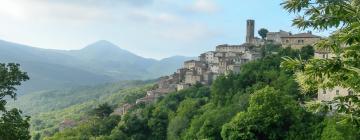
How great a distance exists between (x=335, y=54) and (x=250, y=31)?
11260cm

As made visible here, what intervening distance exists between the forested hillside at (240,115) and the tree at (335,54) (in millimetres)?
691

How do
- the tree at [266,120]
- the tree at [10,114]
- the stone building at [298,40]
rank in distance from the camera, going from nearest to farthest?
the tree at [10,114] < the tree at [266,120] < the stone building at [298,40]

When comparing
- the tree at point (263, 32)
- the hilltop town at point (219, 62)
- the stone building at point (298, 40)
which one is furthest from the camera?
the tree at point (263, 32)

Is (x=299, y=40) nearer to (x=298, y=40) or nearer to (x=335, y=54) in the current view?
(x=298, y=40)

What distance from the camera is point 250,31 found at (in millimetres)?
122750

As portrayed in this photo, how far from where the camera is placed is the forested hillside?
4791 cm

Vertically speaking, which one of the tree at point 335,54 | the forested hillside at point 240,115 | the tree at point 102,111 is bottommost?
the tree at point 102,111

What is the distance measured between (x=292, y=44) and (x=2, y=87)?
2963 inches

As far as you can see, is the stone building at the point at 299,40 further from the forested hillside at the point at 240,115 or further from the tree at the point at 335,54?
the tree at the point at 335,54

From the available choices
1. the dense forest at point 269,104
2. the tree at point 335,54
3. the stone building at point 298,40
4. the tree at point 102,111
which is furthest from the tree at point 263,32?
the tree at point 335,54

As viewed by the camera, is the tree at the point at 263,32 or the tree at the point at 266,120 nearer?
the tree at the point at 266,120

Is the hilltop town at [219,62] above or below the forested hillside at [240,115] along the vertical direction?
above

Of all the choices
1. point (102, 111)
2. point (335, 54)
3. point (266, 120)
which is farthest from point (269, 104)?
point (102, 111)

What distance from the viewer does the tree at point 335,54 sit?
33.3 feet
